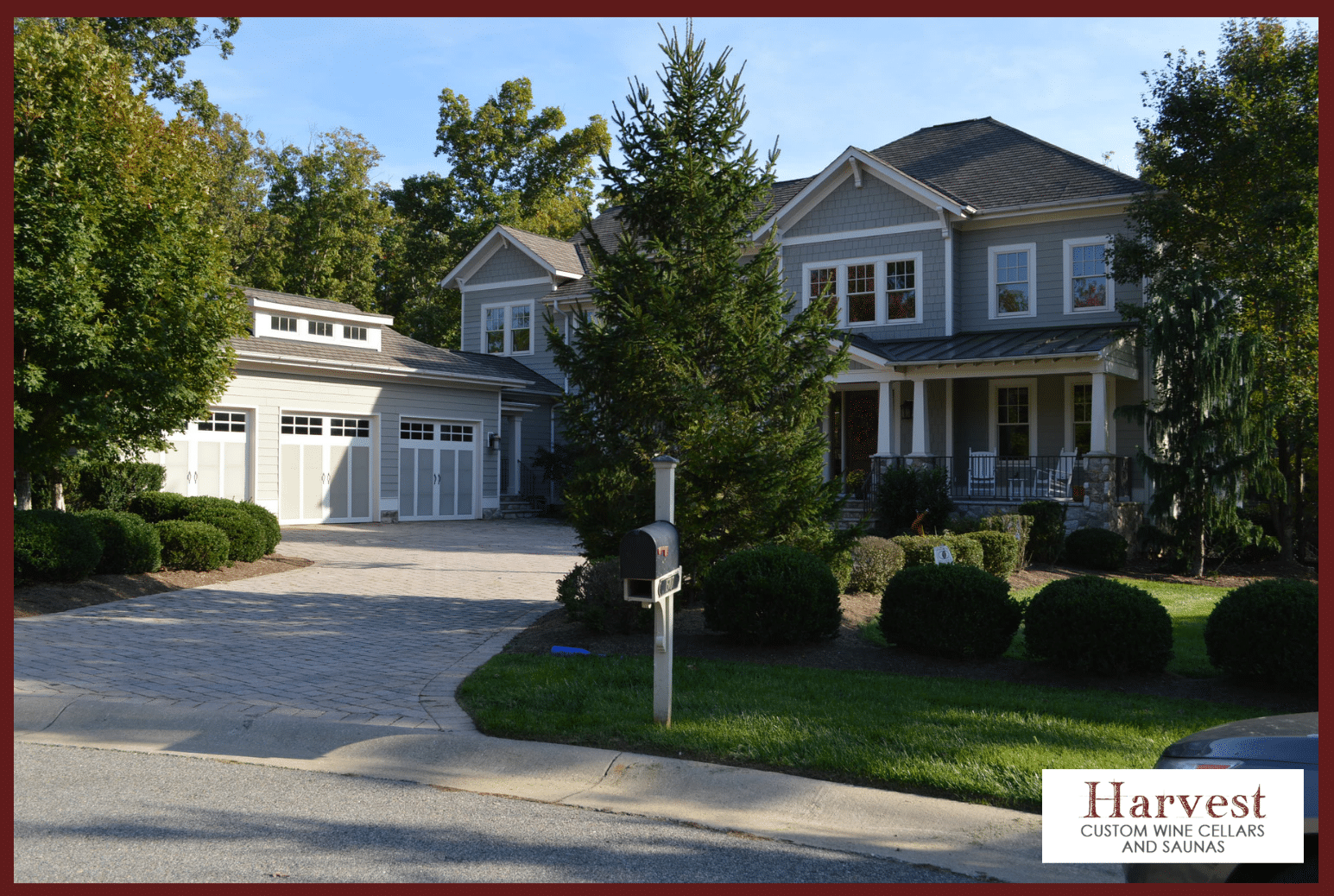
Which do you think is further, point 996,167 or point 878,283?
point 996,167

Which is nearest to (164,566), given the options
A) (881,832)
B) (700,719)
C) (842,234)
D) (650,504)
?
(650,504)

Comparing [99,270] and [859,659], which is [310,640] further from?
[99,270]

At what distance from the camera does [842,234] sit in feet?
79.5

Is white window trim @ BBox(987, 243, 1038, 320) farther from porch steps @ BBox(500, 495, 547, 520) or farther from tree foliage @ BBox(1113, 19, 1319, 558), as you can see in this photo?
porch steps @ BBox(500, 495, 547, 520)

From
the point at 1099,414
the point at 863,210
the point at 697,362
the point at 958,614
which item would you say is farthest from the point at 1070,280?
the point at 958,614

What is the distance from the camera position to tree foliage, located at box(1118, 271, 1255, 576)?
16781 mm

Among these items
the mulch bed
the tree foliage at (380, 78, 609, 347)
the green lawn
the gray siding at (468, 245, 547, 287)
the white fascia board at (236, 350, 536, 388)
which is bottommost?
the mulch bed

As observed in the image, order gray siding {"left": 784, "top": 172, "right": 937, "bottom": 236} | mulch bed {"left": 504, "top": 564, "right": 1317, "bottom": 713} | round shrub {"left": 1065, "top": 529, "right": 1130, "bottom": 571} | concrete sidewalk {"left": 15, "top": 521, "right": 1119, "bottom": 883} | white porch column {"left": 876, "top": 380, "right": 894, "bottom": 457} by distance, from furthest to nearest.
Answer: gray siding {"left": 784, "top": 172, "right": 937, "bottom": 236} < white porch column {"left": 876, "top": 380, "right": 894, "bottom": 457} < round shrub {"left": 1065, "top": 529, "right": 1130, "bottom": 571} < mulch bed {"left": 504, "top": 564, "right": 1317, "bottom": 713} < concrete sidewalk {"left": 15, "top": 521, "right": 1119, "bottom": 883}

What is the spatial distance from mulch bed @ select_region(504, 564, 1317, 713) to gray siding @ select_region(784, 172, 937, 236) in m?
14.7

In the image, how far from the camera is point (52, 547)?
1205 cm

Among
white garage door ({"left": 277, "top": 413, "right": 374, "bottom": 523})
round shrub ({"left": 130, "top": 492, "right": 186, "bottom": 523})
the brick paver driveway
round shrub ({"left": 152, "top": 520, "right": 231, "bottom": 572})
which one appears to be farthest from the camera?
white garage door ({"left": 277, "top": 413, "right": 374, "bottom": 523})

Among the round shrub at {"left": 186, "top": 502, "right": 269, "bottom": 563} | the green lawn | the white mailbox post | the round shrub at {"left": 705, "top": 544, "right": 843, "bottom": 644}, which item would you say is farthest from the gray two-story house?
the white mailbox post

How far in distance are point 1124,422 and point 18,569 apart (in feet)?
65.9

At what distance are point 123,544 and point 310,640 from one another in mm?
5057
